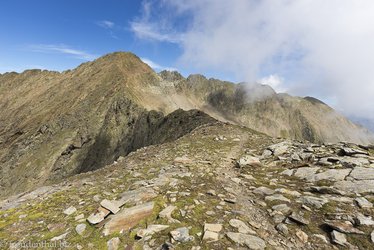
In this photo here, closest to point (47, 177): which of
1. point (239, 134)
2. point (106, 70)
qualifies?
point (106, 70)

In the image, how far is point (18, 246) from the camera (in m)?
8.41

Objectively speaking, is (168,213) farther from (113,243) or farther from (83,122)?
(83,122)

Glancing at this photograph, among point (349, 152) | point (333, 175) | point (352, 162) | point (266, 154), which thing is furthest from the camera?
point (266, 154)

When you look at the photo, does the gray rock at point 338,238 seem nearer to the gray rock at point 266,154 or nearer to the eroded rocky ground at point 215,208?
the eroded rocky ground at point 215,208

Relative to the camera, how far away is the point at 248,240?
762 centimetres

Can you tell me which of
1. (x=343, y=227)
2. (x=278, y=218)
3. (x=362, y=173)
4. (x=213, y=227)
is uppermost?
(x=362, y=173)

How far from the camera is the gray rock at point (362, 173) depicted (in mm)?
10983

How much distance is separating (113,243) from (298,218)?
5.76 m

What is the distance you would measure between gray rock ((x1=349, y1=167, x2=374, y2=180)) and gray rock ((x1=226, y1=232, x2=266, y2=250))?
6141 mm

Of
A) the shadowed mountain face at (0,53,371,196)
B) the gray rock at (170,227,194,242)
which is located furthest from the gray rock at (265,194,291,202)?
the shadowed mountain face at (0,53,371,196)

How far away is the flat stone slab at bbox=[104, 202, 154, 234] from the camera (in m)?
8.56

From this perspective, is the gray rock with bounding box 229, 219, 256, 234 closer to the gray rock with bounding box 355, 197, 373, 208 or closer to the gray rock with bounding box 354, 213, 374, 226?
the gray rock with bounding box 354, 213, 374, 226

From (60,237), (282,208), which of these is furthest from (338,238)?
(60,237)

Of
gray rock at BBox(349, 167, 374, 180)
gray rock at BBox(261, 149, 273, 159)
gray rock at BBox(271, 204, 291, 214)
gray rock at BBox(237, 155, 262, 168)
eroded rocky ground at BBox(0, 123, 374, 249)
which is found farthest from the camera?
gray rock at BBox(261, 149, 273, 159)
